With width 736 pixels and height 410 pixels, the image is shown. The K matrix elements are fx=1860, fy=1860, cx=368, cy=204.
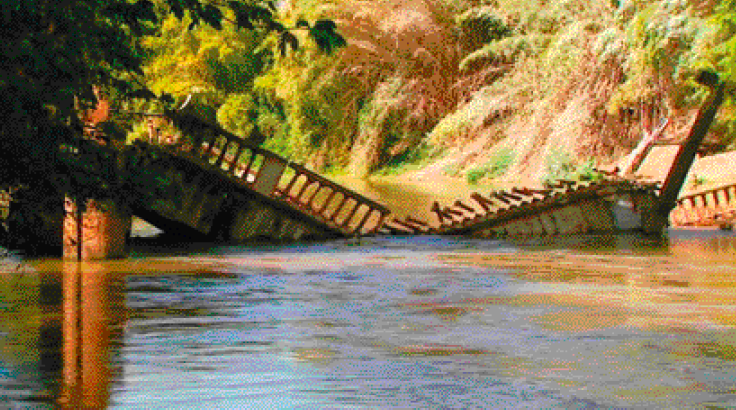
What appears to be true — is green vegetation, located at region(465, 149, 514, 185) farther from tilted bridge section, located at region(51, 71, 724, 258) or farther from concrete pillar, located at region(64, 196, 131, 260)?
concrete pillar, located at region(64, 196, 131, 260)

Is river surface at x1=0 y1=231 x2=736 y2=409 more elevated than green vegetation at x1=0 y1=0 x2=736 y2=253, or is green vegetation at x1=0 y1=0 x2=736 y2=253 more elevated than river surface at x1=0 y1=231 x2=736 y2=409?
green vegetation at x1=0 y1=0 x2=736 y2=253

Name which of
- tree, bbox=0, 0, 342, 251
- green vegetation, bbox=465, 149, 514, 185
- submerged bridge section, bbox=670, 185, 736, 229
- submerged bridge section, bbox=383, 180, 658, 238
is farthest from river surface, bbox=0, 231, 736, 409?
green vegetation, bbox=465, 149, 514, 185

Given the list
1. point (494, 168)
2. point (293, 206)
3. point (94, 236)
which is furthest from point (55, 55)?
point (494, 168)

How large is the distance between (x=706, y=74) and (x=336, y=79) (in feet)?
112

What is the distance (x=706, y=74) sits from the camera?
37.1 metres

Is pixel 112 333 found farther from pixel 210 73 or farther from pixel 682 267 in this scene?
pixel 210 73

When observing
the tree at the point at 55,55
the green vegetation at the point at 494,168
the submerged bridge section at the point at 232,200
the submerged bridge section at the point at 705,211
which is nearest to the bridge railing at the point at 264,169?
the submerged bridge section at the point at 232,200

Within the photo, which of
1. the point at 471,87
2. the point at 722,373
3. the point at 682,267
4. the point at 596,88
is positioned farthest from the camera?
the point at 471,87

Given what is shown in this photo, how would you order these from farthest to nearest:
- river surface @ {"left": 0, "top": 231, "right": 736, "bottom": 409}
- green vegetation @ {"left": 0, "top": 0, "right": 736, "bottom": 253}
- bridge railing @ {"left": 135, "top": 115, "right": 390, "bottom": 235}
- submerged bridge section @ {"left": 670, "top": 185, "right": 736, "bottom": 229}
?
green vegetation @ {"left": 0, "top": 0, "right": 736, "bottom": 253} < submerged bridge section @ {"left": 670, "top": 185, "right": 736, "bottom": 229} < bridge railing @ {"left": 135, "top": 115, "right": 390, "bottom": 235} < river surface @ {"left": 0, "top": 231, "right": 736, "bottom": 409}

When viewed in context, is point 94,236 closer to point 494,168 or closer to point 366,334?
point 366,334

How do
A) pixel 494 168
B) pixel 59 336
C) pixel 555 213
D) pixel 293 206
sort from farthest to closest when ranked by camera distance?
pixel 494 168 < pixel 555 213 < pixel 293 206 < pixel 59 336

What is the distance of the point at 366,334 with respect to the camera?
15.9 meters

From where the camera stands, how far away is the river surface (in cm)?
1188

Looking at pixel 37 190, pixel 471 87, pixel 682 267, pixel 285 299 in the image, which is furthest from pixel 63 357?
pixel 471 87
